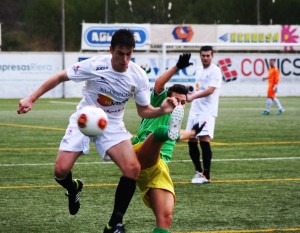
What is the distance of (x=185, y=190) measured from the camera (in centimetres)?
1191

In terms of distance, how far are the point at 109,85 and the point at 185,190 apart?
3.83m

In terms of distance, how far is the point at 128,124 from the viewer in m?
25.3

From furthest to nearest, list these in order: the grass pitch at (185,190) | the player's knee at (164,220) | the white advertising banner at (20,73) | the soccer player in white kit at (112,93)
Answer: the white advertising banner at (20,73)
the grass pitch at (185,190)
the soccer player in white kit at (112,93)
the player's knee at (164,220)

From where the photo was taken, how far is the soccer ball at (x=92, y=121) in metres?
7.87

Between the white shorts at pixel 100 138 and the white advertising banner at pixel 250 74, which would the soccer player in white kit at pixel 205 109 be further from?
the white advertising banner at pixel 250 74

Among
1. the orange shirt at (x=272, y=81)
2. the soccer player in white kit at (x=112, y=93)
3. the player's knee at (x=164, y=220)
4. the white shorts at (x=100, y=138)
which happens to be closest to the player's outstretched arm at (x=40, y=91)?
the soccer player in white kit at (x=112, y=93)

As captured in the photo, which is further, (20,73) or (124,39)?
(20,73)

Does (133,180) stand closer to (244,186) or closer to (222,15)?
(244,186)

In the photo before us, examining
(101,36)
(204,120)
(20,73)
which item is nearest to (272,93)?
(20,73)

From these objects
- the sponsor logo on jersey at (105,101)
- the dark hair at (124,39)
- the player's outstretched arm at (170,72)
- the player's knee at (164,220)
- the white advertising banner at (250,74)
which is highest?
the dark hair at (124,39)

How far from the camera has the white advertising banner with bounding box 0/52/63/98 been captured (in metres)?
44.6

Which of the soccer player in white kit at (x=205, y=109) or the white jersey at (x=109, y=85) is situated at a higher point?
the white jersey at (x=109, y=85)

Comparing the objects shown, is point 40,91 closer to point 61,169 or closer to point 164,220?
point 61,169

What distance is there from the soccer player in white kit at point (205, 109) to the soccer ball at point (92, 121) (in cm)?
497
